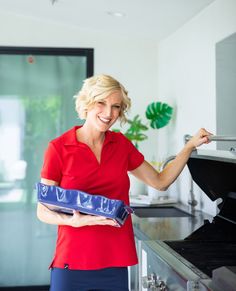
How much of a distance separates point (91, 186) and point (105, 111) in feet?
0.88

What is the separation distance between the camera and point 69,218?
5.37 feet

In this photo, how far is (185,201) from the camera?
3281 mm

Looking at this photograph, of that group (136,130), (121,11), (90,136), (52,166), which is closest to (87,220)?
(52,166)

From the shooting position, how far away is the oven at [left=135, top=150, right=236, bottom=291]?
1552 millimetres

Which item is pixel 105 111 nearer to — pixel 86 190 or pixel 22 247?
pixel 86 190

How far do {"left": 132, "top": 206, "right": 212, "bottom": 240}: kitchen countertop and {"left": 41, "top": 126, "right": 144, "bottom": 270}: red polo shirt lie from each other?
0.39m

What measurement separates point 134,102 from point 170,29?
78 centimetres

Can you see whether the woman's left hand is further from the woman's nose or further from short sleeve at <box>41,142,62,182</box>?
short sleeve at <box>41,142,62,182</box>

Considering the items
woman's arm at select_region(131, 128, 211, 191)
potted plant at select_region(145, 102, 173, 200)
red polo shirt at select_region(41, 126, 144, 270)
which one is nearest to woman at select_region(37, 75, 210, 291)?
red polo shirt at select_region(41, 126, 144, 270)

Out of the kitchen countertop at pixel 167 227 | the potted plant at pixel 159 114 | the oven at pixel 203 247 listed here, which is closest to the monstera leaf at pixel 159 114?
the potted plant at pixel 159 114

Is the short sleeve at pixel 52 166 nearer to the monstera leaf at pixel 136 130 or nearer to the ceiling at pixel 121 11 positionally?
the ceiling at pixel 121 11

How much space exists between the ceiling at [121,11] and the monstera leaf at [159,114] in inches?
21.6

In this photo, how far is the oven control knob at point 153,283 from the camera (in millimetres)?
1771

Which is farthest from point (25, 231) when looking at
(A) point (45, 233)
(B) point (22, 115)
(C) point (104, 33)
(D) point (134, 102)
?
(C) point (104, 33)
